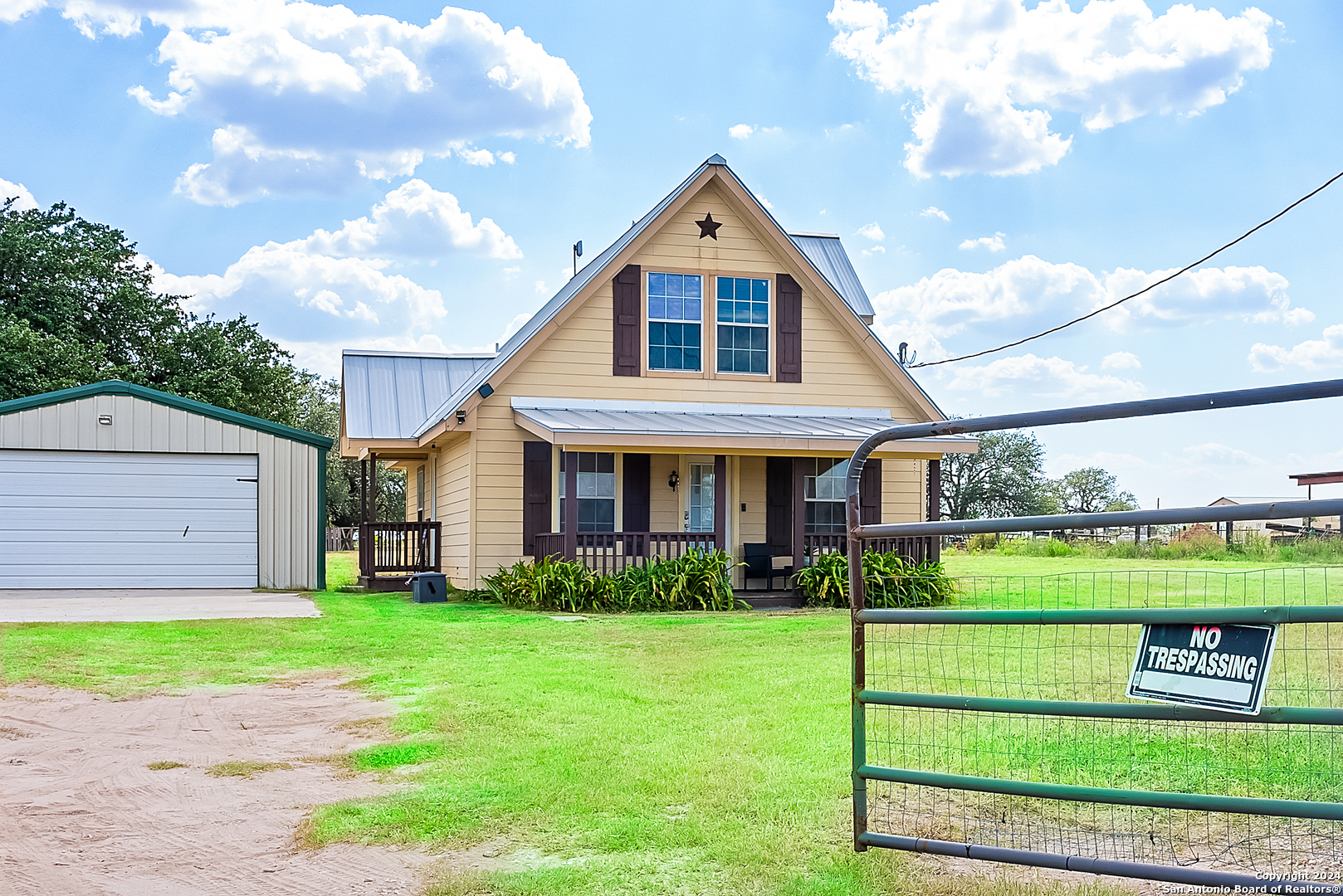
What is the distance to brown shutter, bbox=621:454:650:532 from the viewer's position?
17.2m

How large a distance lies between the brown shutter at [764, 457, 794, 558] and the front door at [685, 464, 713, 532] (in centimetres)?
91

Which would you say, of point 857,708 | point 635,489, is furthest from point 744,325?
point 857,708

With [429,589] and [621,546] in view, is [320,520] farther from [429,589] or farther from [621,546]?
[621,546]

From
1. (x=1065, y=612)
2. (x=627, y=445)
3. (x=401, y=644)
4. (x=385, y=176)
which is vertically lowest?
(x=401, y=644)

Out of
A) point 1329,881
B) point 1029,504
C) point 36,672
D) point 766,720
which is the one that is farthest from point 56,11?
point 1029,504

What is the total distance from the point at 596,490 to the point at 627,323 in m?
2.60

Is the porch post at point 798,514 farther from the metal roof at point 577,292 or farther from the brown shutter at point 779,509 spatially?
the metal roof at point 577,292

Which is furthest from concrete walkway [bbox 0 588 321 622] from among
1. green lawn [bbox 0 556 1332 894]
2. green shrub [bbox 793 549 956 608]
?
green shrub [bbox 793 549 956 608]

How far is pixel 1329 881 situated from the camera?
3.87m

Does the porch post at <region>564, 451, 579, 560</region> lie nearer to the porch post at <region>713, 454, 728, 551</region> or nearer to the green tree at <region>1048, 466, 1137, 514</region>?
the porch post at <region>713, 454, 728, 551</region>

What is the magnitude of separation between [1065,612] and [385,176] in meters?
23.0

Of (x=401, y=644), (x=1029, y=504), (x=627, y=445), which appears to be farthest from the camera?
(x=1029, y=504)

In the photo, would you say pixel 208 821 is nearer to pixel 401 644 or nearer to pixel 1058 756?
pixel 1058 756

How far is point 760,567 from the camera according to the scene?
674 inches
